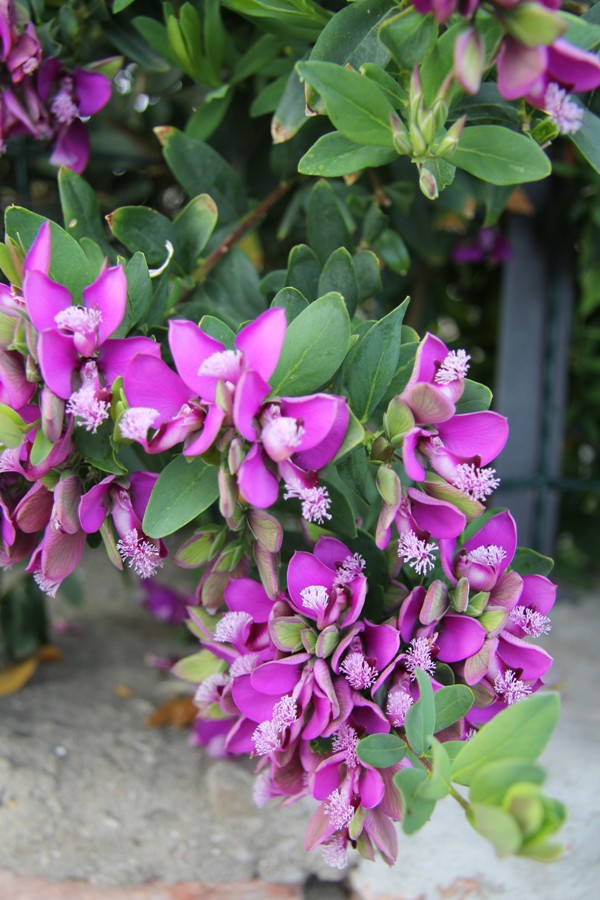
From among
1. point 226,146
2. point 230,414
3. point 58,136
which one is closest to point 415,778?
point 230,414

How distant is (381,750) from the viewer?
1.91ft

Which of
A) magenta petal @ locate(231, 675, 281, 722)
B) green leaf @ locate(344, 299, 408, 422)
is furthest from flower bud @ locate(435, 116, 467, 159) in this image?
magenta petal @ locate(231, 675, 281, 722)

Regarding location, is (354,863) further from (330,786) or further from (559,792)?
(330,786)

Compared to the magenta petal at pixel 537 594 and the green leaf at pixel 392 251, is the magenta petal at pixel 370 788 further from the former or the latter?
the green leaf at pixel 392 251

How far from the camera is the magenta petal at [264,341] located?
0.57 m

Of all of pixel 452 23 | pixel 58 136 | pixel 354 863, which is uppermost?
pixel 452 23

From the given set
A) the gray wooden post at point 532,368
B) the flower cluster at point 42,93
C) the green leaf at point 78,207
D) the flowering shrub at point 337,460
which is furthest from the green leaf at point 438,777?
the gray wooden post at point 532,368

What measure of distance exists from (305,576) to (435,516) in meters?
0.11

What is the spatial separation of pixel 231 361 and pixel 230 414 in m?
0.03

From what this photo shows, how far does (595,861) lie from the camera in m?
0.91

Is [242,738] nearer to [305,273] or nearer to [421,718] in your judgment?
[421,718]

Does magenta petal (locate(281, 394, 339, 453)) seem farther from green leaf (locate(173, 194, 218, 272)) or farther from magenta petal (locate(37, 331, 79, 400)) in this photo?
green leaf (locate(173, 194, 218, 272))

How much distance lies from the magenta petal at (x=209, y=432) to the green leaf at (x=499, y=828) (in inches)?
10.4

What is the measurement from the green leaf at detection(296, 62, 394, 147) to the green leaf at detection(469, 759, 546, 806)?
1.45 ft
